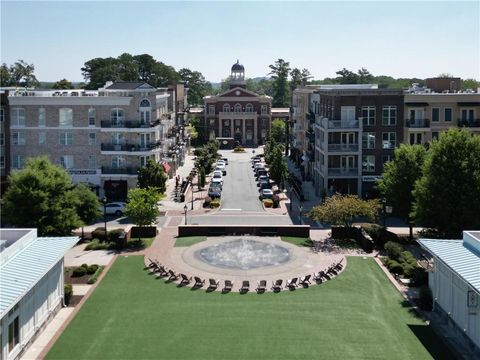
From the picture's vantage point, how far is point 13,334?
25.8m

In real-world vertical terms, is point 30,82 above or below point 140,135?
above

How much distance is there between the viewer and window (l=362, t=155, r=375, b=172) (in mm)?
65438

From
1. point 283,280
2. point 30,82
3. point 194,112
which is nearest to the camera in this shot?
point 283,280

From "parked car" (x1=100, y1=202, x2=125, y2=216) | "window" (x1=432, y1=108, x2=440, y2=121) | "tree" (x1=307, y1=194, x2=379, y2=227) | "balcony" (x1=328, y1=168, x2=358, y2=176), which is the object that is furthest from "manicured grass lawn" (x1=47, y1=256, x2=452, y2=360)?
"window" (x1=432, y1=108, x2=440, y2=121)

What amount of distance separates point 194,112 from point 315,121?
6804 cm

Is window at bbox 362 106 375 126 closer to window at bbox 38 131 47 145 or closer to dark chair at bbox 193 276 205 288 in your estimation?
window at bbox 38 131 47 145

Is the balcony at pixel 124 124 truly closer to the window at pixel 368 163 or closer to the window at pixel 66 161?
the window at pixel 66 161

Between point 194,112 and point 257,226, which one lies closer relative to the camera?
point 257,226

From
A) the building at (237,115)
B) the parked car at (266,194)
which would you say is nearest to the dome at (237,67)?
the building at (237,115)

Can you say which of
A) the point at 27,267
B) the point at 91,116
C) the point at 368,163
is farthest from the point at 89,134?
the point at 27,267

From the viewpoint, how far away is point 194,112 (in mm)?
141000

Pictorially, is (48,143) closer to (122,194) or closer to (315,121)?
(122,194)

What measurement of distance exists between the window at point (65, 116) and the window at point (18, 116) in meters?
4.04

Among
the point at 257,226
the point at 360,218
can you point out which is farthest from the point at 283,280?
the point at 360,218
